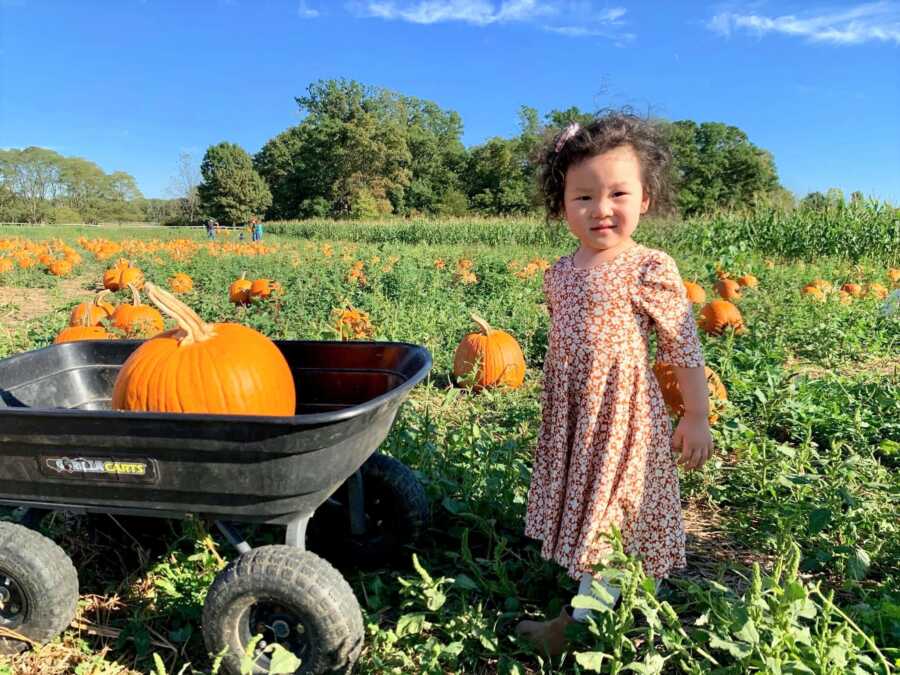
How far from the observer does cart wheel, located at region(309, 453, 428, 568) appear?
2389 mm

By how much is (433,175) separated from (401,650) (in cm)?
7166

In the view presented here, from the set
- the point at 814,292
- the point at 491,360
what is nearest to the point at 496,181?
the point at 814,292

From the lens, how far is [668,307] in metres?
1.78

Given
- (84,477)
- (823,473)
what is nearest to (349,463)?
(84,477)

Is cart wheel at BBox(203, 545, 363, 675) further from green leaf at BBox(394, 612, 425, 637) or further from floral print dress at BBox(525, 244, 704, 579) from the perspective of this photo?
floral print dress at BBox(525, 244, 704, 579)

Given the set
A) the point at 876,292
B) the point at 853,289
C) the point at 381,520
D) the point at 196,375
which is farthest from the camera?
the point at 853,289

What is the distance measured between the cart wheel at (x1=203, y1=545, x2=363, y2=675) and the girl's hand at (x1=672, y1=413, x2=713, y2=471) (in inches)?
41.9

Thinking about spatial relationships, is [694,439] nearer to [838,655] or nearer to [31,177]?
[838,655]

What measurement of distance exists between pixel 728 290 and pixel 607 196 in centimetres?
565

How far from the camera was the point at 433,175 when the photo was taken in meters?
70.9

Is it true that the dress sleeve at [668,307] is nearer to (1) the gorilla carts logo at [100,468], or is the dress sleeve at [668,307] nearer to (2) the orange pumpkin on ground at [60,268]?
(1) the gorilla carts logo at [100,468]

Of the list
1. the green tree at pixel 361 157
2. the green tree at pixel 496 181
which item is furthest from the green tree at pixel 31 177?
the green tree at pixel 496 181

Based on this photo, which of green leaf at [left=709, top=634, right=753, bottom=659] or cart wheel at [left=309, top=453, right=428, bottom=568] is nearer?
green leaf at [left=709, top=634, right=753, bottom=659]

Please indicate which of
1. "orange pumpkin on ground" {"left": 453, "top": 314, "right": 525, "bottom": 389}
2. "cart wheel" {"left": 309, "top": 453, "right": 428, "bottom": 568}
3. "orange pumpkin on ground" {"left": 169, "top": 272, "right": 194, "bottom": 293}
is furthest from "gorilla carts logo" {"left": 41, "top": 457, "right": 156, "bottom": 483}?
"orange pumpkin on ground" {"left": 169, "top": 272, "right": 194, "bottom": 293}
